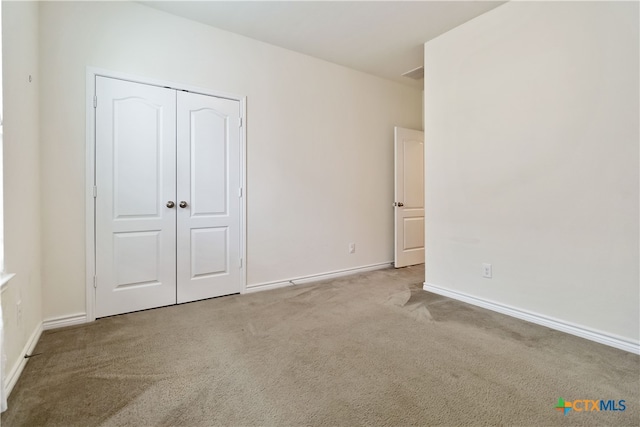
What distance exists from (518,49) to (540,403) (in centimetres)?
254

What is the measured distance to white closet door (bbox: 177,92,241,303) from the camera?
284 centimetres

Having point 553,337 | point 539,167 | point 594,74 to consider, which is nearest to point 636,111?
point 594,74

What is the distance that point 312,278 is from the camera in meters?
3.67

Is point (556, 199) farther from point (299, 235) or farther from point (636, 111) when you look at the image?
point (299, 235)

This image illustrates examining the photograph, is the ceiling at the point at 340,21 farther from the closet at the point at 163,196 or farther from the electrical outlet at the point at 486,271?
the electrical outlet at the point at 486,271

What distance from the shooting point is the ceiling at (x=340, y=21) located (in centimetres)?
264

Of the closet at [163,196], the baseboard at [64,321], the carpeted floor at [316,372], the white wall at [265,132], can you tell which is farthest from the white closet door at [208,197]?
the baseboard at [64,321]

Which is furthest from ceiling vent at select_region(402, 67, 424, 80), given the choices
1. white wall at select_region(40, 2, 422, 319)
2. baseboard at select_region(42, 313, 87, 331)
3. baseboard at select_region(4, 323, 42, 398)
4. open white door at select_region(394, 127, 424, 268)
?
baseboard at select_region(4, 323, 42, 398)

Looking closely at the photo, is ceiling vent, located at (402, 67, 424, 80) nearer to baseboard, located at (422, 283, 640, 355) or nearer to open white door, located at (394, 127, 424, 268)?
open white door, located at (394, 127, 424, 268)

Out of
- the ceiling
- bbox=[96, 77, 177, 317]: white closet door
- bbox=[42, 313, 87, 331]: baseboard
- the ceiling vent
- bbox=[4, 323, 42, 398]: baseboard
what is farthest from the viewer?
the ceiling vent

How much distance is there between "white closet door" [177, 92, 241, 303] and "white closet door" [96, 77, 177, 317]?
0.29ft

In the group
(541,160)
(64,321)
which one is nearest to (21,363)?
(64,321)

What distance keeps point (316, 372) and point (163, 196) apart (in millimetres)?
1980

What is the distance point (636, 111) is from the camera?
1.96m
